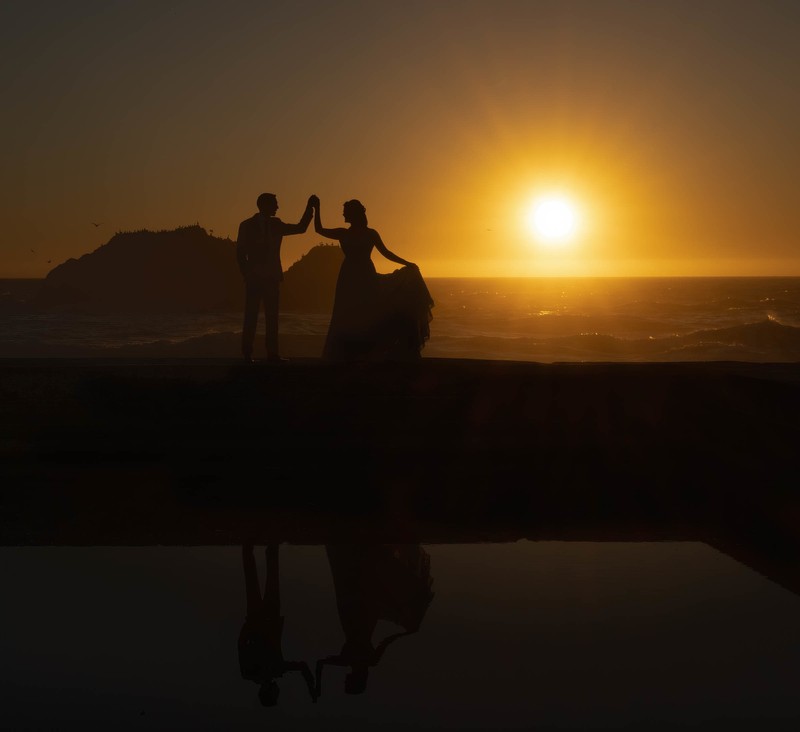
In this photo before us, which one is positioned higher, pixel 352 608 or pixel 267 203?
pixel 267 203

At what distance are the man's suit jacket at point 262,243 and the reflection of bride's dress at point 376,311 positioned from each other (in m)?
0.61

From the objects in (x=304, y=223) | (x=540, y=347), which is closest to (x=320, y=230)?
(x=304, y=223)

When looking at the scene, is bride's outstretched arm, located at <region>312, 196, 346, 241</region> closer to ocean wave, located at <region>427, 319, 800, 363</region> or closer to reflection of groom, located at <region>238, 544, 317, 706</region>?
reflection of groom, located at <region>238, 544, 317, 706</region>

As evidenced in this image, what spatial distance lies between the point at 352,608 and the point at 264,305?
15.2ft

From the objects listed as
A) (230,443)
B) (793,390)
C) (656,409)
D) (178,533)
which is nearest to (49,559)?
(178,533)

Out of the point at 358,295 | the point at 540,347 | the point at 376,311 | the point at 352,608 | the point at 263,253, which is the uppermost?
the point at 263,253

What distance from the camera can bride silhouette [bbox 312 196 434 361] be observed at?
8430mm

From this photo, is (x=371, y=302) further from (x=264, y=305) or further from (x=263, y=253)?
(x=263, y=253)

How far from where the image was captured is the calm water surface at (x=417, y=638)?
9.99 ft

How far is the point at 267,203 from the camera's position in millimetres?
8188

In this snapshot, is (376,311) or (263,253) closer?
(263,253)

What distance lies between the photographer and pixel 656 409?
23.7ft

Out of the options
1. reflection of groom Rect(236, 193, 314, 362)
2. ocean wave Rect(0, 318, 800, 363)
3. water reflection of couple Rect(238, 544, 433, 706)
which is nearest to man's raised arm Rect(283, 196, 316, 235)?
reflection of groom Rect(236, 193, 314, 362)

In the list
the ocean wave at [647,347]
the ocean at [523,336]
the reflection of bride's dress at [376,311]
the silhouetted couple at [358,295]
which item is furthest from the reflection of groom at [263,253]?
the ocean wave at [647,347]
